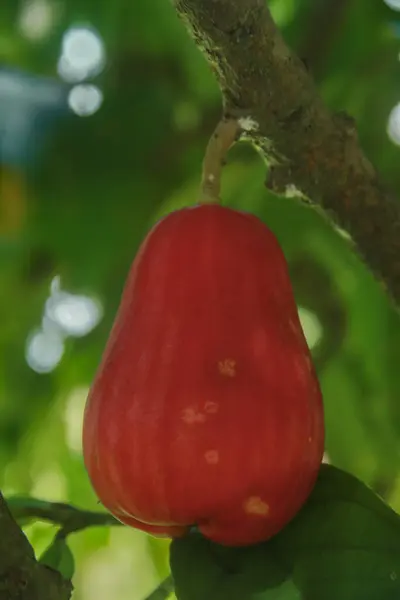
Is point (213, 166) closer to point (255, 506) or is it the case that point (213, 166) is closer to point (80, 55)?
point (255, 506)

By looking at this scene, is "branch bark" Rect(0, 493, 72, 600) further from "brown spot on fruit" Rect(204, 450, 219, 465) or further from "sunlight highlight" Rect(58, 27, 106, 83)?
"sunlight highlight" Rect(58, 27, 106, 83)

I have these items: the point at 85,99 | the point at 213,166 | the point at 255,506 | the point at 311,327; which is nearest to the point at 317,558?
the point at 255,506

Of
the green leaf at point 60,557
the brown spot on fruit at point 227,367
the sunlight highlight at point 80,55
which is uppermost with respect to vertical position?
the brown spot on fruit at point 227,367

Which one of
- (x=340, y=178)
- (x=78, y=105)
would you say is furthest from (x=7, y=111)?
(x=340, y=178)

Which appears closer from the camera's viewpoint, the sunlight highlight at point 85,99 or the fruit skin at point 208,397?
the fruit skin at point 208,397

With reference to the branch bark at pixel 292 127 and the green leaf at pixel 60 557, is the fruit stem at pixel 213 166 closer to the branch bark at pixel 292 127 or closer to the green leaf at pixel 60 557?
the branch bark at pixel 292 127

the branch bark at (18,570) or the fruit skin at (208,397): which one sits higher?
the fruit skin at (208,397)

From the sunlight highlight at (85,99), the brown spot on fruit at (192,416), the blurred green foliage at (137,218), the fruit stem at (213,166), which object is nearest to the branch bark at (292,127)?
the fruit stem at (213,166)
